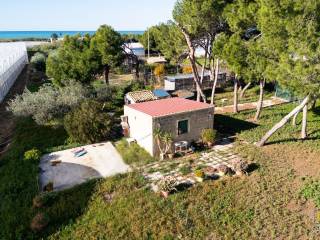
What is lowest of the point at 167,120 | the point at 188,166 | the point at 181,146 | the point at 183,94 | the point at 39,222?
the point at 39,222

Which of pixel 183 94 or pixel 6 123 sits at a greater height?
pixel 183 94

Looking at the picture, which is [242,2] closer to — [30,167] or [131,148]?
[131,148]

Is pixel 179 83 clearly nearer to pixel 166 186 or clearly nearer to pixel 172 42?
pixel 172 42

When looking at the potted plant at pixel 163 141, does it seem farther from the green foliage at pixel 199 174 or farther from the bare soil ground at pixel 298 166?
the bare soil ground at pixel 298 166

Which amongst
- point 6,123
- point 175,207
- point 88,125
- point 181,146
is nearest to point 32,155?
point 88,125

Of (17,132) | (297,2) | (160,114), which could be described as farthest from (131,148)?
(297,2)

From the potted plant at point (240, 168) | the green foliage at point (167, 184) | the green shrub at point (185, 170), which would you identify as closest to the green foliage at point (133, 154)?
the green shrub at point (185, 170)

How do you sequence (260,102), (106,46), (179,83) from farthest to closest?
1. (179,83)
2. (106,46)
3. (260,102)

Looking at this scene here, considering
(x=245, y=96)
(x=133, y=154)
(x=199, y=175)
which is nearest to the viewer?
(x=199, y=175)
